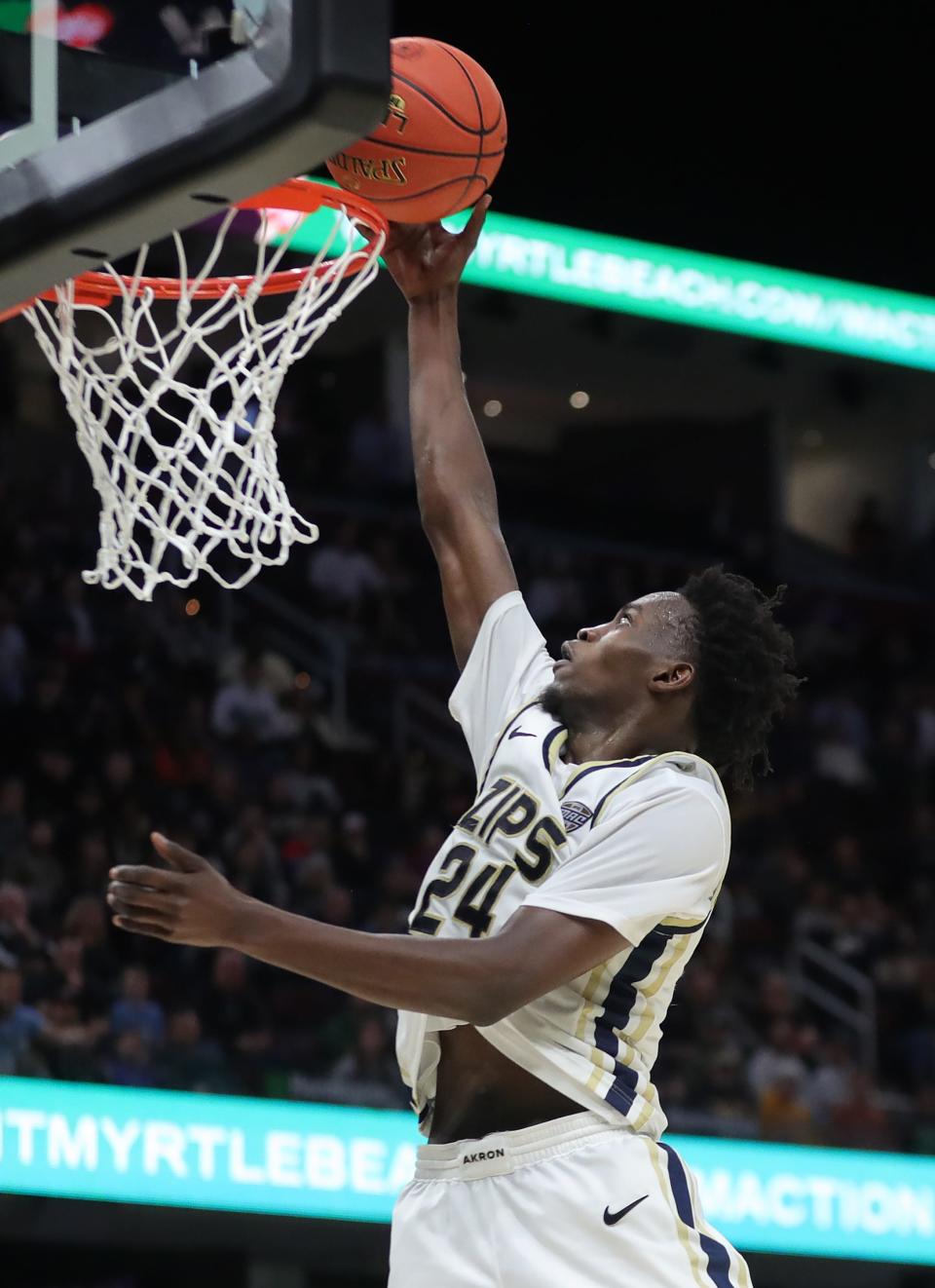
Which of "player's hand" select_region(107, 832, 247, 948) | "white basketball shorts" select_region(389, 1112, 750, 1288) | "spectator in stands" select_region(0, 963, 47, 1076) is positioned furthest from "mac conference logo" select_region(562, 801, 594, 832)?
"spectator in stands" select_region(0, 963, 47, 1076)

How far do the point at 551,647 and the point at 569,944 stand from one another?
806 cm

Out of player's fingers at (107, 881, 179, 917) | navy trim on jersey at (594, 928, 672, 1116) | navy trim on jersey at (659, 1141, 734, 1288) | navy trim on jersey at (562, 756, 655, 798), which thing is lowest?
navy trim on jersey at (659, 1141, 734, 1288)

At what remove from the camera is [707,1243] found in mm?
3033

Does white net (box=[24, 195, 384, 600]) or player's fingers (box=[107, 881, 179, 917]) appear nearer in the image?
player's fingers (box=[107, 881, 179, 917])

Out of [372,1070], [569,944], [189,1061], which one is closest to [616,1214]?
[569,944]

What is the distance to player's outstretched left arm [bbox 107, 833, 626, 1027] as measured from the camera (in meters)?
2.42

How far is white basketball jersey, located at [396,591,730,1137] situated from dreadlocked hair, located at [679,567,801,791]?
18cm

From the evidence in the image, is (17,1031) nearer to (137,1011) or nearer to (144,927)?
(137,1011)

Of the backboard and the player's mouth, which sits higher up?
the backboard

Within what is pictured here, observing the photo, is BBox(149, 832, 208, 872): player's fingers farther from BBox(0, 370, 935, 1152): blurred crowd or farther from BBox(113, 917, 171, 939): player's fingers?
BBox(0, 370, 935, 1152): blurred crowd

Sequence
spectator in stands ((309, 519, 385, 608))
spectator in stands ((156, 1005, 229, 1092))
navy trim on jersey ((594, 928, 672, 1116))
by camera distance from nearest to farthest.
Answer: navy trim on jersey ((594, 928, 672, 1116)), spectator in stands ((156, 1005, 229, 1092)), spectator in stands ((309, 519, 385, 608))

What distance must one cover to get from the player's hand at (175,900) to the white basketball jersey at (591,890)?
590mm

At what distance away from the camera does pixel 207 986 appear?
313 inches

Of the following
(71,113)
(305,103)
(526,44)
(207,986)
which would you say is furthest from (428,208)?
(526,44)
